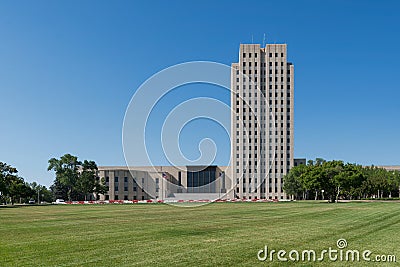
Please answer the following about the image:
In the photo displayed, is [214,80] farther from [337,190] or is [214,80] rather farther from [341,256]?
[337,190]

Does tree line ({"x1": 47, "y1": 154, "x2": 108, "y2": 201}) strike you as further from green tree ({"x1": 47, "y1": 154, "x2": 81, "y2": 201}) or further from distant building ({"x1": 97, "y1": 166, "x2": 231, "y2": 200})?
distant building ({"x1": 97, "y1": 166, "x2": 231, "y2": 200})

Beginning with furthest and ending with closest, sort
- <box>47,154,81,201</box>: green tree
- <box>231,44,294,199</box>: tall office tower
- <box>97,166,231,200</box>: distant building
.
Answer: <box>231,44,294,199</box>: tall office tower → <box>97,166,231,200</box>: distant building → <box>47,154,81,201</box>: green tree

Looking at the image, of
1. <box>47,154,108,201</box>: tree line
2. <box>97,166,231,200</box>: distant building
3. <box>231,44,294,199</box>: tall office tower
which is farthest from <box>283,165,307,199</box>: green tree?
<box>47,154,108,201</box>: tree line

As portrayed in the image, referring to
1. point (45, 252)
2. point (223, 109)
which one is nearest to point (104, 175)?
point (223, 109)

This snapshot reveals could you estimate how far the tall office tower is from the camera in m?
158

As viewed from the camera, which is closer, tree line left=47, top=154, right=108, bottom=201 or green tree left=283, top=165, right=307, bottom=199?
tree line left=47, top=154, right=108, bottom=201

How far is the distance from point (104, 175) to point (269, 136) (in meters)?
60.4

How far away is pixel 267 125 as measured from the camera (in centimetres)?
16088

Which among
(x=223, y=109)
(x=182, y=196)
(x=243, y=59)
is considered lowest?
(x=182, y=196)

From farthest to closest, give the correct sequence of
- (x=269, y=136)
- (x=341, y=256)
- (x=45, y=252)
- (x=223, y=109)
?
(x=269, y=136), (x=223, y=109), (x=45, y=252), (x=341, y=256)

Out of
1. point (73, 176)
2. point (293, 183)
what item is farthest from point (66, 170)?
point (293, 183)

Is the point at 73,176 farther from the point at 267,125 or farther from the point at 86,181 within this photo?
the point at 267,125

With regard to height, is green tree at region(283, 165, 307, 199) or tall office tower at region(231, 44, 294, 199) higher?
tall office tower at region(231, 44, 294, 199)

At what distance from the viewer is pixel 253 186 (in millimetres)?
157750
